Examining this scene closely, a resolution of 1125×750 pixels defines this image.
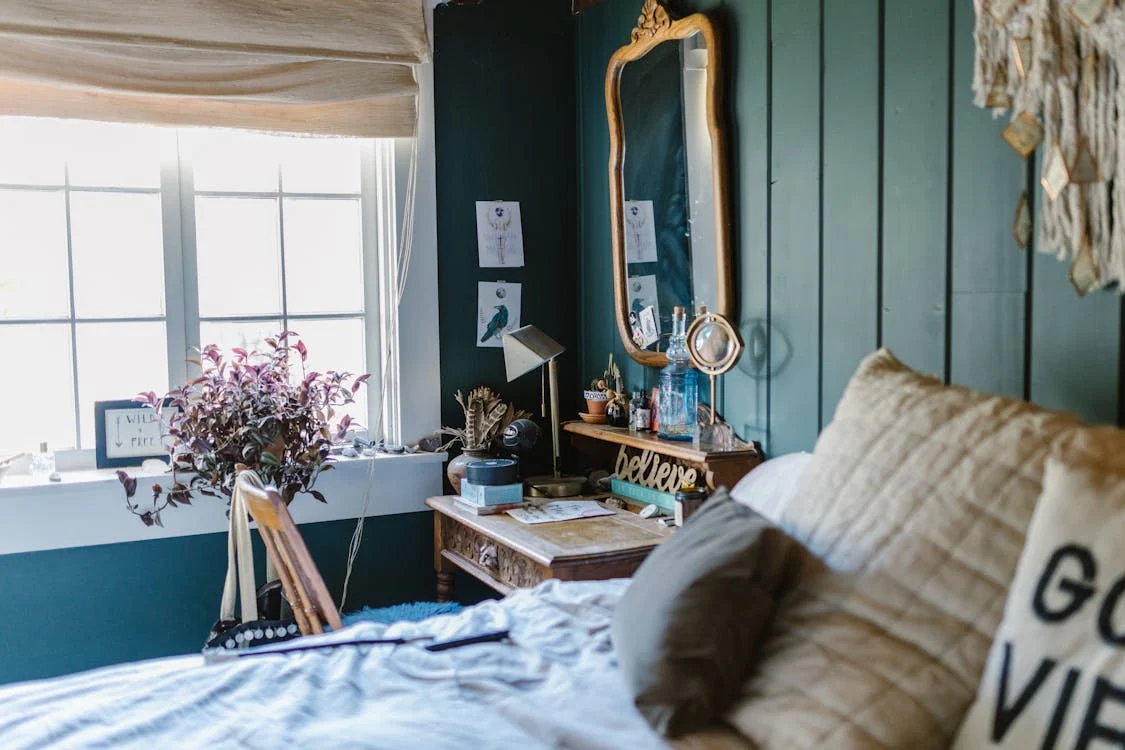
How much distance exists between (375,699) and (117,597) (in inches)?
66.8

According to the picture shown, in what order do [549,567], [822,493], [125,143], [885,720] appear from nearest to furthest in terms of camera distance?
[885,720] → [822,493] → [549,567] → [125,143]

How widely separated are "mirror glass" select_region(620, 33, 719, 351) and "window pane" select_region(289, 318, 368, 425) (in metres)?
0.92

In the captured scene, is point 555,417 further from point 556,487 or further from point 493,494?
point 493,494

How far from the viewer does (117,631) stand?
2.93m

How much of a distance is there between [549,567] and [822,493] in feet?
3.14

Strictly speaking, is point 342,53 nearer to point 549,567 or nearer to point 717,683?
point 549,567

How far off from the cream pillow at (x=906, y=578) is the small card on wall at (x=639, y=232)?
1554 mm

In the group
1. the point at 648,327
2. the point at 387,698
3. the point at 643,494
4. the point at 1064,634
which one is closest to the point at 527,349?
the point at 648,327

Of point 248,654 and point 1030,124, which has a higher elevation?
point 1030,124

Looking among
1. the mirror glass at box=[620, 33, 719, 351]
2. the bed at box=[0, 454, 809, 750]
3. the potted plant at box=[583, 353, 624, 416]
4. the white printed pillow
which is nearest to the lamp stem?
the potted plant at box=[583, 353, 624, 416]

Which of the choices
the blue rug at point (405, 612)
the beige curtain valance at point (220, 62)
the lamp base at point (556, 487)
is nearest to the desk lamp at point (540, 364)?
the lamp base at point (556, 487)

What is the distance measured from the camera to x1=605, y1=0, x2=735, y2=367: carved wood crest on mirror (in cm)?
266

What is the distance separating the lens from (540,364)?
3.18m

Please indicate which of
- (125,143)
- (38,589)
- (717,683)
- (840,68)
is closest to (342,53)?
(125,143)
